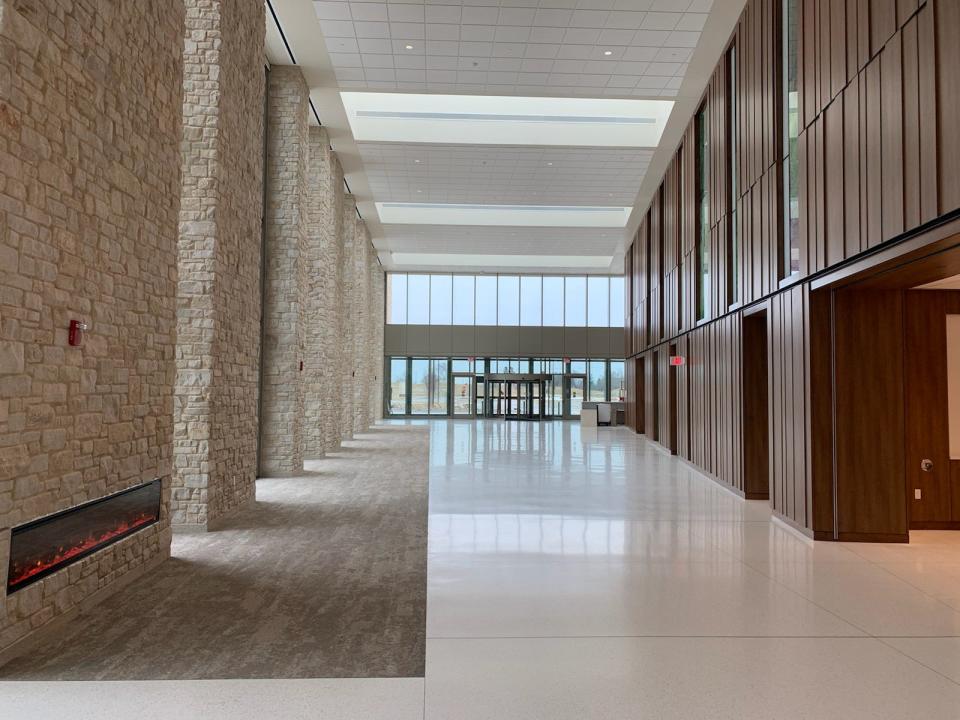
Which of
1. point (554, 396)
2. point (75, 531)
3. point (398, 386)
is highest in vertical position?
point (398, 386)

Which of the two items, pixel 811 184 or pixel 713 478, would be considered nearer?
pixel 811 184

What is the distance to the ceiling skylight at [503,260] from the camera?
29688 mm

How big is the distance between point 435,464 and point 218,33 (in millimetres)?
8103

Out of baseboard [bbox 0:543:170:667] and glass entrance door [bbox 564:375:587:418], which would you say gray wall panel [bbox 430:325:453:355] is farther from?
baseboard [bbox 0:543:170:667]

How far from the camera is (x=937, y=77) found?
4645 millimetres

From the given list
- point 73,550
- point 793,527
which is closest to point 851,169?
point 793,527

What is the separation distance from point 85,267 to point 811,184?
21.3ft

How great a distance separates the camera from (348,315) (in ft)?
61.3

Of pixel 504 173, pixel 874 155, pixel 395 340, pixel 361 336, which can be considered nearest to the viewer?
pixel 874 155

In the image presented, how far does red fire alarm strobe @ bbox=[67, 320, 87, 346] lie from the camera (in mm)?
4320

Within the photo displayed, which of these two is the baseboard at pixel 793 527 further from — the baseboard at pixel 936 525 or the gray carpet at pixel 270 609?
the gray carpet at pixel 270 609

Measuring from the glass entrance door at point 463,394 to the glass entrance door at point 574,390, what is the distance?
169 inches

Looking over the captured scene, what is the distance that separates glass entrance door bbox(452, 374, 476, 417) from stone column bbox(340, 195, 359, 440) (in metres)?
10.8

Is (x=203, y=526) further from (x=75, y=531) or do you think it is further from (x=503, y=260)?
(x=503, y=260)
